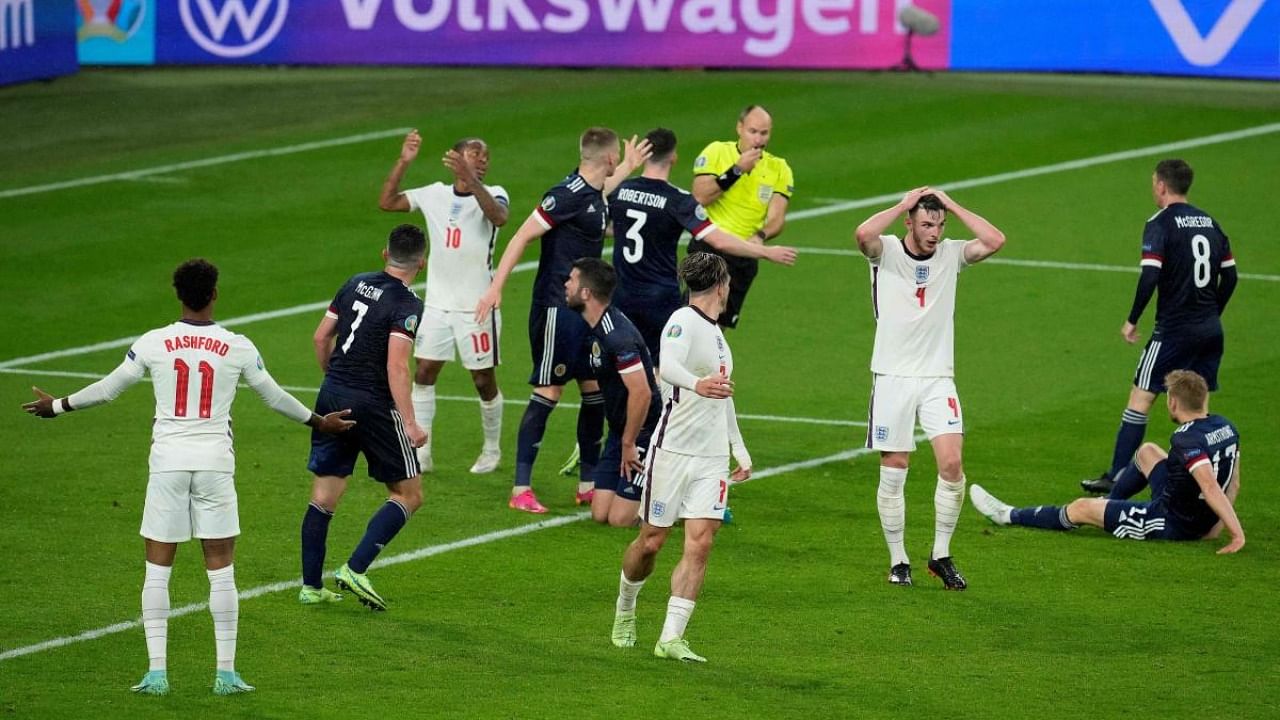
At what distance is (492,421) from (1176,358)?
5.10m

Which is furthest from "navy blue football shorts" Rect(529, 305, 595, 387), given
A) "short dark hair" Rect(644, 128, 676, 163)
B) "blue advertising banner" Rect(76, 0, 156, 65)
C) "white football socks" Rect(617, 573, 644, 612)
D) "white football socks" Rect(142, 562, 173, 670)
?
"blue advertising banner" Rect(76, 0, 156, 65)

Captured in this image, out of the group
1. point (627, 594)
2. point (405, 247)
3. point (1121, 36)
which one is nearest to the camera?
point (627, 594)

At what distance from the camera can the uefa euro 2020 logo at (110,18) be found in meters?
32.7

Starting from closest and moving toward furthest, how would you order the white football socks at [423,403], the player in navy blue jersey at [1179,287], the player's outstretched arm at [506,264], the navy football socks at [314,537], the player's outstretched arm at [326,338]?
the navy football socks at [314,537]
the player's outstretched arm at [326,338]
the player's outstretched arm at [506,264]
the player in navy blue jersey at [1179,287]
the white football socks at [423,403]

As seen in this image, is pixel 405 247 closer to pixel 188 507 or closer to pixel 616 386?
pixel 188 507

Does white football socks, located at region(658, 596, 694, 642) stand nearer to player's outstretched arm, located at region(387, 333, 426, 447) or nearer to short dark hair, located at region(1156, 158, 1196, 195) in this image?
Answer: player's outstretched arm, located at region(387, 333, 426, 447)

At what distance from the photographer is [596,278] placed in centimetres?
1225

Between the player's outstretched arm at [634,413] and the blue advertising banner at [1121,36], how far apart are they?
2016cm

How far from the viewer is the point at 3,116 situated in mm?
30234

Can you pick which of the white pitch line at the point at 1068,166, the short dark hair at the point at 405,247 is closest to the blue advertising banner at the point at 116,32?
the white pitch line at the point at 1068,166

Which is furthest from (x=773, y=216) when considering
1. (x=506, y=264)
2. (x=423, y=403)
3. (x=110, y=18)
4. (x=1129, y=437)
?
(x=110, y=18)

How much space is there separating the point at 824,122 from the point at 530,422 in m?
16.0

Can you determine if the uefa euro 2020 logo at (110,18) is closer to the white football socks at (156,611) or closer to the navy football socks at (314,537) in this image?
the navy football socks at (314,537)

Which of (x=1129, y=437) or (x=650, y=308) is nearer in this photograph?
(x=650, y=308)
